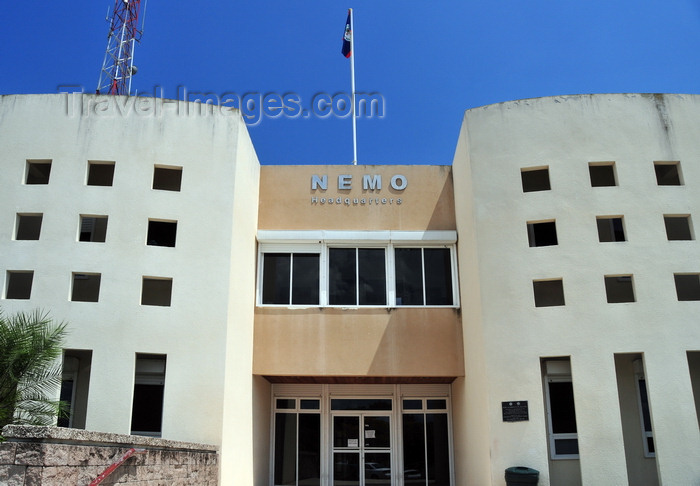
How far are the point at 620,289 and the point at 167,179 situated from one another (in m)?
12.0

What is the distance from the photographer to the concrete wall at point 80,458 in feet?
23.8

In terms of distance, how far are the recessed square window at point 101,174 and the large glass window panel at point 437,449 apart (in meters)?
10.7

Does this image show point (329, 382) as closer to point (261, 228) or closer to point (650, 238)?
point (261, 228)

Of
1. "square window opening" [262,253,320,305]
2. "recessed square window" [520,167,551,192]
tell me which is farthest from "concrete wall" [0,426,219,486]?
"recessed square window" [520,167,551,192]

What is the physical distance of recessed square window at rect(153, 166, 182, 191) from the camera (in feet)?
55.8

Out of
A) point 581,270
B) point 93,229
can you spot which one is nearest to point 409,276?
point 581,270

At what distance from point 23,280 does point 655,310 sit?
587 inches

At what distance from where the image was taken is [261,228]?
1775 cm

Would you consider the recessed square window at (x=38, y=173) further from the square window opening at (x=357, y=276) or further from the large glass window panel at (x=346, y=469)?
the large glass window panel at (x=346, y=469)

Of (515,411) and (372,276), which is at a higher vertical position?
(372,276)

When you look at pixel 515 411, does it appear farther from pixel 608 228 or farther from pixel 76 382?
pixel 76 382

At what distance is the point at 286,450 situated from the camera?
1808 centimetres

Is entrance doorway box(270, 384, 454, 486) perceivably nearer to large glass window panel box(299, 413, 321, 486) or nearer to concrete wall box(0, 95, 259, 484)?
large glass window panel box(299, 413, 321, 486)

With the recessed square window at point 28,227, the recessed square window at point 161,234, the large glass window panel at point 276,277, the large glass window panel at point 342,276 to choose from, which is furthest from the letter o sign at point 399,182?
the recessed square window at point 28,227
